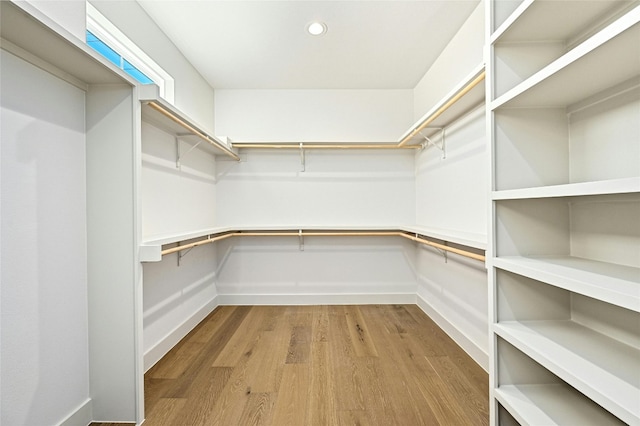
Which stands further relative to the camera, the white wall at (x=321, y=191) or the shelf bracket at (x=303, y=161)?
the white wall at (x=321, y=191)

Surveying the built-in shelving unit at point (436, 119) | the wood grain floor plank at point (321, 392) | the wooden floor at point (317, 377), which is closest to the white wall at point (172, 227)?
the wooden floor at point (317, 377)

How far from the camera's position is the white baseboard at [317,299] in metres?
3.20

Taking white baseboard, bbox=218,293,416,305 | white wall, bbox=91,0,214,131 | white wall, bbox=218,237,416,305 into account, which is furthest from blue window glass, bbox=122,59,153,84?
white baseboard, bbox=218,293,416,305

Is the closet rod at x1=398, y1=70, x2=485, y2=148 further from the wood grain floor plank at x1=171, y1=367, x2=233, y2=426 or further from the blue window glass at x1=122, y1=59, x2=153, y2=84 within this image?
the wood grain floor plank at x1=171, y1=367, x2=233, y2=426

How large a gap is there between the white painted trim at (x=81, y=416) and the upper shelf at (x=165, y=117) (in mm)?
1445

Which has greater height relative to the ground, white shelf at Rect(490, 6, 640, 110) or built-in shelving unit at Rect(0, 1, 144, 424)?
white shelf at Rect(490, 6, 640, 110)

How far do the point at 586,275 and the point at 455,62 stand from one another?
187 cm

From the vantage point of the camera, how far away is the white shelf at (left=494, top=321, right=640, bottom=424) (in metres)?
0.77

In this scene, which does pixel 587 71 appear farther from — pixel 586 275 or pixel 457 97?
pixel 457 97

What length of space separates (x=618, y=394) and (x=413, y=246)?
247 cm

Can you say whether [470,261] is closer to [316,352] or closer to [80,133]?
[316,352]

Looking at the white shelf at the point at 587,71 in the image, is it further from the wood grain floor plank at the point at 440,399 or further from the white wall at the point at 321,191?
the white wall at the point at 321,191

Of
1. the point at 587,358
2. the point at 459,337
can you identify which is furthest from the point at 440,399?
the point at 587,358

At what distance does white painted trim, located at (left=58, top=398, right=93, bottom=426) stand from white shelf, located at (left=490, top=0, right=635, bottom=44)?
2373 mm
